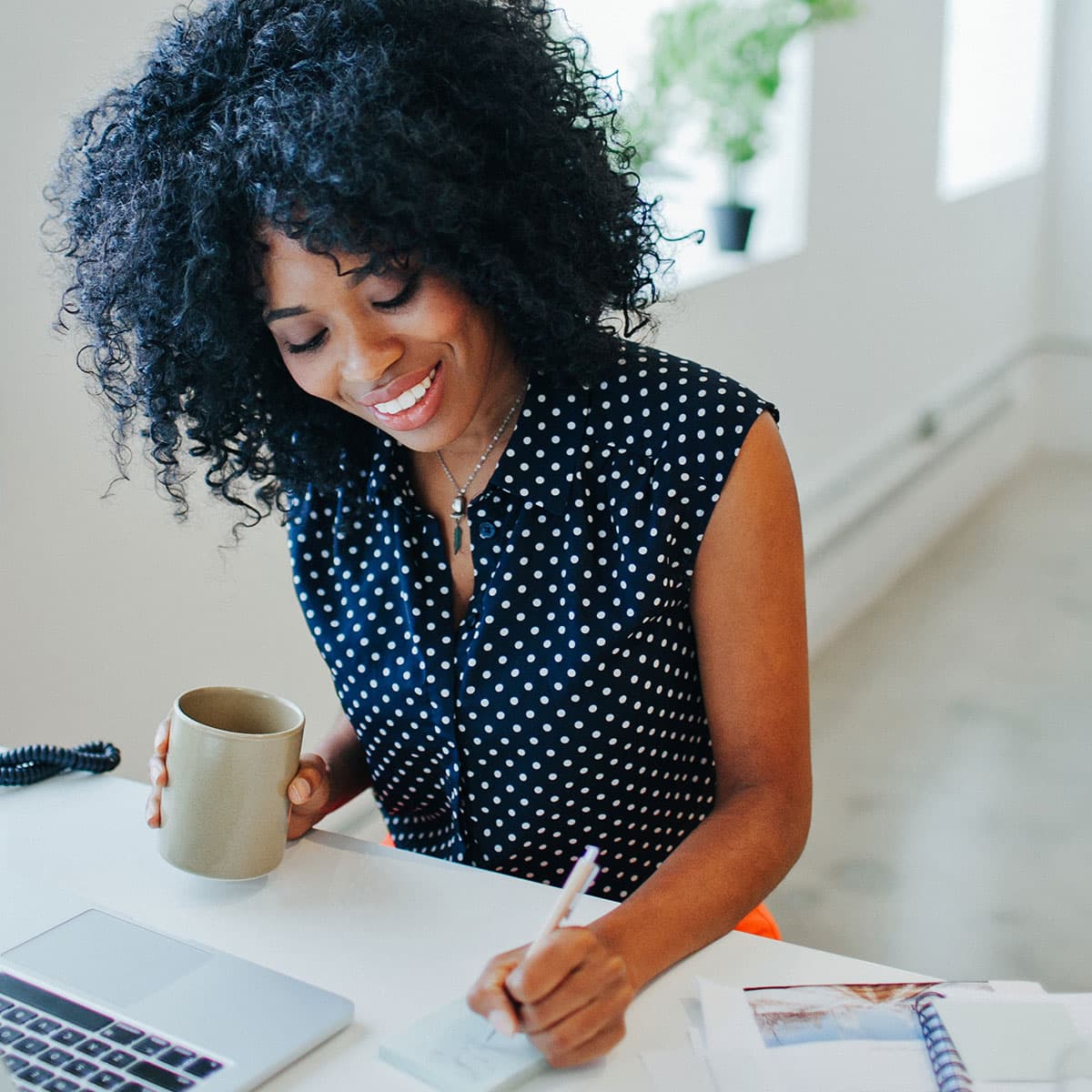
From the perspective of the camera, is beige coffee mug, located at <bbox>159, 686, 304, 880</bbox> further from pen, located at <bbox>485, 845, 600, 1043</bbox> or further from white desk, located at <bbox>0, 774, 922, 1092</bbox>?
pen, located at <bbox>485, 845, 600, 1043</bbox>

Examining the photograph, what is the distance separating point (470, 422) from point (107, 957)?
51 centimetres

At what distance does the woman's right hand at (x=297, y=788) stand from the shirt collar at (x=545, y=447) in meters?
0.27

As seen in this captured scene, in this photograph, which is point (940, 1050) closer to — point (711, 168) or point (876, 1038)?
point (876, 1038)

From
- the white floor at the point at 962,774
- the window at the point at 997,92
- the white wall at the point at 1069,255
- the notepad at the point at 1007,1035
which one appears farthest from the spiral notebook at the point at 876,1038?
the white wall at the point at 1069,255

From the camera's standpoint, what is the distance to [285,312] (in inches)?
41.9

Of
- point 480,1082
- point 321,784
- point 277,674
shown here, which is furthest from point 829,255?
point 480,1082

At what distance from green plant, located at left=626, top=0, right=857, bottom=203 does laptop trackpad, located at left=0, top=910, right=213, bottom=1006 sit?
6.13ft

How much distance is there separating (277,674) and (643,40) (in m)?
1.45

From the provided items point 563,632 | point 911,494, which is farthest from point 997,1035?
point 911,494

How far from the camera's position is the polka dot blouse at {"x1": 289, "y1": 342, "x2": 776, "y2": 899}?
44.3 inches

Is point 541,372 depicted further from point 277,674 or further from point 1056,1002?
point 277,674

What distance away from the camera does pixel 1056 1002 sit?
83 cm

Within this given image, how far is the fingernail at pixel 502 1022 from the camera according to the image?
0.79 metres

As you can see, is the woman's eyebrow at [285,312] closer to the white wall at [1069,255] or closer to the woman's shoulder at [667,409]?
the woman's shoulder at [667,409]
